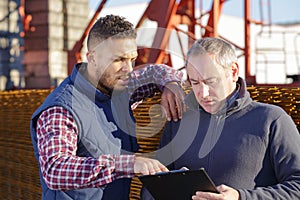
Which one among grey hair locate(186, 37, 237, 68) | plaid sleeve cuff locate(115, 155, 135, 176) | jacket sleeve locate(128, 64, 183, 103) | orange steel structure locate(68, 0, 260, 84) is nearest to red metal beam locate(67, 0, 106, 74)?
orange steel structure locate(68, 0, 260, 84)

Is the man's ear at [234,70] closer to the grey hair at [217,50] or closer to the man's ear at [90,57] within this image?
the grey hair at [217,50]

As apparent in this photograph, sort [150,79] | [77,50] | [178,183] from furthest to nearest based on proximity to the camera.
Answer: [77,50]
[150,79]
[178,183]

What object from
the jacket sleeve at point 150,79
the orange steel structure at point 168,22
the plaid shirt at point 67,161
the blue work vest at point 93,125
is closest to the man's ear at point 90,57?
the blue work vest at point 93,125

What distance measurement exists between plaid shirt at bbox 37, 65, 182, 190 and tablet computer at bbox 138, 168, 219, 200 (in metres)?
0.13

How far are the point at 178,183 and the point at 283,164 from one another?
1.56 ft

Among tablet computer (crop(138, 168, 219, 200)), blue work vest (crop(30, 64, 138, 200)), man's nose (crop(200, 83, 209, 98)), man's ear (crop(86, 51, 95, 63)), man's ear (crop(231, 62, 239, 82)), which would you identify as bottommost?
tablet computer (crop(138, 168, 219, 200))

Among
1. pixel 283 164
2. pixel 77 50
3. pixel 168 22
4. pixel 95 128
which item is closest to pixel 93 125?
pixel 95 128

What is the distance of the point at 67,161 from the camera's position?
2725mm

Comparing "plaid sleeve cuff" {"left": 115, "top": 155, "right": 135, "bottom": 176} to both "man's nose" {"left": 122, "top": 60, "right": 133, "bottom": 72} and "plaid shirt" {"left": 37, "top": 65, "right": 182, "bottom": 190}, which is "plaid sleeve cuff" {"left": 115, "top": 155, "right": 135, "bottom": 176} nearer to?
"plaid shirt" {"left": 37, "top": 65, "right": 182, "bottom": 190}

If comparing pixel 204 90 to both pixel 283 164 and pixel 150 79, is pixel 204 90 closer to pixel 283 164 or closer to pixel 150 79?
pixel 283 164

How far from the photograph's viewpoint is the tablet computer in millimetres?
2542

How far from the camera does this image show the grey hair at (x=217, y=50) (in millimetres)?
2850

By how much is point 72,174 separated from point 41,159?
212 millimetres

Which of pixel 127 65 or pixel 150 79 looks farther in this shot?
pixel 150 79
